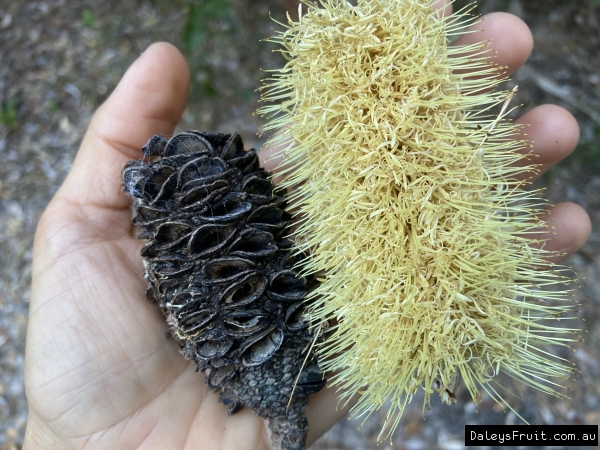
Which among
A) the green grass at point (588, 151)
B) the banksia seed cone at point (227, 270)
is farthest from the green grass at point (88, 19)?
the green grass at point (588, 151)

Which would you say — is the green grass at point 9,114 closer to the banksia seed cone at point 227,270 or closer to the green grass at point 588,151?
the banksia seed cone at point 227,270

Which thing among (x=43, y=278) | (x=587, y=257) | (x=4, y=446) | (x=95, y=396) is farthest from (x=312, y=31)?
(x=4, y=446)

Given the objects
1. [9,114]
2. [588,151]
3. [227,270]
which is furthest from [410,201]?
[9,114]

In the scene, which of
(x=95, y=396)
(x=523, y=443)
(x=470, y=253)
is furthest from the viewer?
(x=523, y=443)

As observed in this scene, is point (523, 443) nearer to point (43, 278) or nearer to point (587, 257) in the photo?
point (587, 257)

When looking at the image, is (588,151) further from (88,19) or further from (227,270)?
(88,19)

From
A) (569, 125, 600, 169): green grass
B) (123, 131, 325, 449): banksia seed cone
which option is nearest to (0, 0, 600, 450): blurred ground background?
(569, 125, 600, 169): green grass

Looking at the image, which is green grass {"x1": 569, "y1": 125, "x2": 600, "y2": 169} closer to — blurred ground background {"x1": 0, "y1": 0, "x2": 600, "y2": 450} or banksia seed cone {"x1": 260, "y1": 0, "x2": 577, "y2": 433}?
blurred ground background {"x1": 0, "y1": 0, "x2": 600, "y2": 450}
